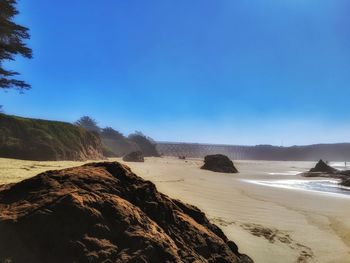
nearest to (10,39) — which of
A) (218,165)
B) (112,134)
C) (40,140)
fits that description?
(40,140)

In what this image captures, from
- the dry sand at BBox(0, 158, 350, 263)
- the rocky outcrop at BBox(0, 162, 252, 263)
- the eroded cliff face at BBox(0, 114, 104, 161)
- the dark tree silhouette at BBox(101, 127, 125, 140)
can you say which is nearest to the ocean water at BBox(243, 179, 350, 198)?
the dry sand at BBox(0, 158, 350, 263)

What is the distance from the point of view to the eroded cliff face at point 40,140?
1823 centimetres

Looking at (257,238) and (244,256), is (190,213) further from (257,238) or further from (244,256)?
(257,238)

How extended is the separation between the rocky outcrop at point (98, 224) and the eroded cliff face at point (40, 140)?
44.0 ft

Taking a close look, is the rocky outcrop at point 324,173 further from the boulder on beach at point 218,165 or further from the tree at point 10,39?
the tree at point 10,39

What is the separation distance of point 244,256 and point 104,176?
2071 mm

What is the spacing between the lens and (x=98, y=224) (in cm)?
425

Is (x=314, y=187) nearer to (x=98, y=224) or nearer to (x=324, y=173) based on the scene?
(x=324, y=173)

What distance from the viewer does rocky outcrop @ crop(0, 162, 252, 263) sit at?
3941mm

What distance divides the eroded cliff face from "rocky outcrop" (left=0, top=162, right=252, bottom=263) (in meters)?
13.4

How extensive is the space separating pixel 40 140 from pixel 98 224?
16.7 meters

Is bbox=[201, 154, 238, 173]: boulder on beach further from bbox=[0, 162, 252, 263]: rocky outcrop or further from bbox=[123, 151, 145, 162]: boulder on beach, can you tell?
bbox=[0, 162, 252, 263]: rocky outcrop

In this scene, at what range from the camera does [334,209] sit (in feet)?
37.9

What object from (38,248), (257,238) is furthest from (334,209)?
(38,248)
